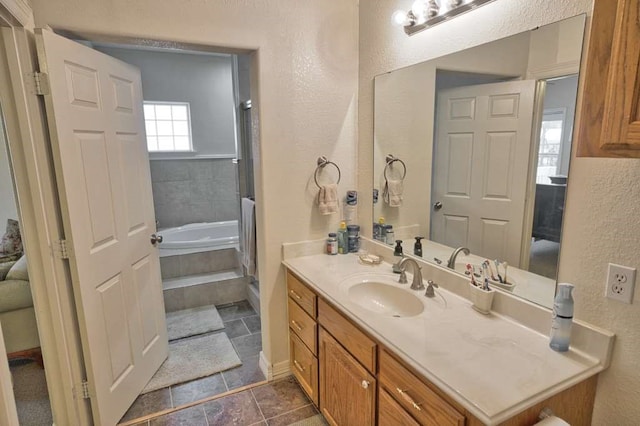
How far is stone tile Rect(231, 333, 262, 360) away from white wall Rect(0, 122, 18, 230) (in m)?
1.68

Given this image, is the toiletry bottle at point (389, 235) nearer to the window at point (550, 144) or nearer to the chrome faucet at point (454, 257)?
the chrome faucet at point (454, 257)

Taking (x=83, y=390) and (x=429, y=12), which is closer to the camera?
(x=429, y=12)

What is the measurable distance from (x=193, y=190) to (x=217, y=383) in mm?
3151

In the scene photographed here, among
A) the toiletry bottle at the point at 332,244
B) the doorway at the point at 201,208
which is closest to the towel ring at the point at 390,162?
the toiletry bottle at the point at 332,244

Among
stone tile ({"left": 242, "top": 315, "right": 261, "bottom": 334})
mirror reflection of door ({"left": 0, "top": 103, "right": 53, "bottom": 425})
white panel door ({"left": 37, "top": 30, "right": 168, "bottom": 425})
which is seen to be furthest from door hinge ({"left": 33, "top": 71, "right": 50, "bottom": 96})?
stone tile ({"left": 242, "top": 315, "right": 261, "bottom": 334})

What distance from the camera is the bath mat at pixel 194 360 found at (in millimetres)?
2406

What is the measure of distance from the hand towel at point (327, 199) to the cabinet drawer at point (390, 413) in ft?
3.78

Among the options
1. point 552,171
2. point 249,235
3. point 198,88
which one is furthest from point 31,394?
point 198,88

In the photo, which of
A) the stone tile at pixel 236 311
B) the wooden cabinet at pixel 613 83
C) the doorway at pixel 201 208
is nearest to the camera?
the wooden cabinet at pixel 613 83

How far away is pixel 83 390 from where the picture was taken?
6.17 ft

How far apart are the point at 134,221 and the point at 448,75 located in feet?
6.39

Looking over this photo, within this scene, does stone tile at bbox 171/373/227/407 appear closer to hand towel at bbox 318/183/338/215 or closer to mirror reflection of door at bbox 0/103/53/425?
mirror reflection of door at bbox 0/103/53/425

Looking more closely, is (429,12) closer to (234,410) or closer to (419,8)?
(419,8)

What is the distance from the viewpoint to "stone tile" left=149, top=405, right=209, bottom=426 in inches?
79.8
